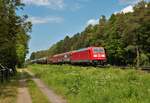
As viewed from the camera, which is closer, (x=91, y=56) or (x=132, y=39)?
(x=91, y=56)

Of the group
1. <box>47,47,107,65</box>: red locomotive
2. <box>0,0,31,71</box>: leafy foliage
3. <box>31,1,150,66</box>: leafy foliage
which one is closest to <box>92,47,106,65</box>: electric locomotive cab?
<box>47,47,107,65</box>: red locomotive

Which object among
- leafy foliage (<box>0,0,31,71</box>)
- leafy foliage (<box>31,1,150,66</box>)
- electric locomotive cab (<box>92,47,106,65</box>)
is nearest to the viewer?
leafy foliage (<box>0,0,31,71</box>)

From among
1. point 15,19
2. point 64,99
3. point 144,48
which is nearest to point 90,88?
point 64,99

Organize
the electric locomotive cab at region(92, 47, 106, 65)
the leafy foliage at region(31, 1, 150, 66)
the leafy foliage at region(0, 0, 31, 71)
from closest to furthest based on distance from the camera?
the leafy foliage at region(0, 0, 31, 71) < the electric locomotive cab at region(92, 47, 106, 65) < the leafy foliage at region(31, 1, 150, 66)

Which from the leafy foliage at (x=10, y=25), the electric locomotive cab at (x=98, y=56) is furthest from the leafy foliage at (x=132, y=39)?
the leafy foliage at (x=10, y=25)

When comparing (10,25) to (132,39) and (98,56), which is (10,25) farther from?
(132,39)

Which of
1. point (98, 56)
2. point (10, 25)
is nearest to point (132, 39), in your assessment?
point (98, 56)

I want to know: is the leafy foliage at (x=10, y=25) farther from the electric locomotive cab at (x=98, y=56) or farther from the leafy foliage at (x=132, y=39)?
the leafy foliage at (x=132, y=39)

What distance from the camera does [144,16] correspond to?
297 ft

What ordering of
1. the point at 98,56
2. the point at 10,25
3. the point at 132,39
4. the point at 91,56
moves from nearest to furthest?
the point at 10,25, the point at 91,56, the point at 98,56, the point at 132,39

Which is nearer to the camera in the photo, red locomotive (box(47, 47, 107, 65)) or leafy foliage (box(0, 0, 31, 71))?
leafy foliage (box(0, 0, 31, 71))

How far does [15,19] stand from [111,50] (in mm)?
62074

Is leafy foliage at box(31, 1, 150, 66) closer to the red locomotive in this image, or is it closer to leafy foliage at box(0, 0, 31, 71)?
the red locomotive

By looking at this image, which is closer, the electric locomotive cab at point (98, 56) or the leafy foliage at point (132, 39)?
the electric locomotive cab at point (98, 56)
